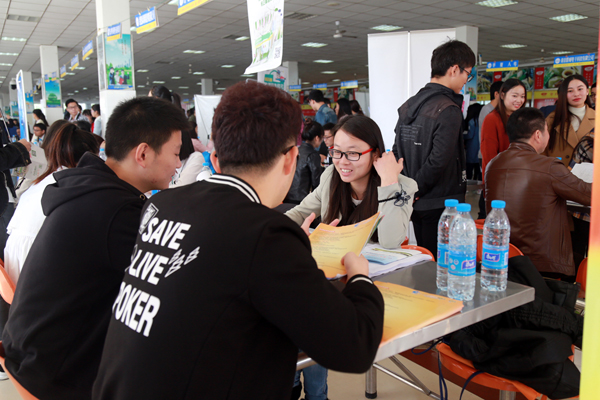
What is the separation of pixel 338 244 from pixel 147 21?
408 cm

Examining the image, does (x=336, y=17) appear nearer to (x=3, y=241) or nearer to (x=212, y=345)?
(x=3, y=241)

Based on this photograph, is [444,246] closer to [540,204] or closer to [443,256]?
[443,256]

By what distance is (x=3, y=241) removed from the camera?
3426 mm

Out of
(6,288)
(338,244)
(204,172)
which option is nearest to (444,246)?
(338,244)

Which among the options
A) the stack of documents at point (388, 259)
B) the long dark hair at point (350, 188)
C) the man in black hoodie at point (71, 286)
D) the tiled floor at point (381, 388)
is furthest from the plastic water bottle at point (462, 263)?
the tiled floor at point (381, 388)

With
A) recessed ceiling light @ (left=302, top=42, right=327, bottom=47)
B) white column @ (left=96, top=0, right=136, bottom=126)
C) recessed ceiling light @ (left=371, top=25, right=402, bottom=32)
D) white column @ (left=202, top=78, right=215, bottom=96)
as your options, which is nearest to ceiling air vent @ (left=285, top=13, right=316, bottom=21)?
recessed ceiling light @ (left=371, top=25, right=402, bottom=32)

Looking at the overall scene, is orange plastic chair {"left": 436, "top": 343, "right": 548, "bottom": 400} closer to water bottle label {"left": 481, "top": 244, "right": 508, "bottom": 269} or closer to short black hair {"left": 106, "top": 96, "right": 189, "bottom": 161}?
water bottle label {"left": 481, "top": 244, "right": 508, "bottom": 269}

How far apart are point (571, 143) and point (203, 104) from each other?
4.86 metres

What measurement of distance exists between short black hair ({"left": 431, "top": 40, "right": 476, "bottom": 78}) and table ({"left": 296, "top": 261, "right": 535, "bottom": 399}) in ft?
4.73

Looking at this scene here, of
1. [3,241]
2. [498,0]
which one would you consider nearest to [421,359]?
[3,241]

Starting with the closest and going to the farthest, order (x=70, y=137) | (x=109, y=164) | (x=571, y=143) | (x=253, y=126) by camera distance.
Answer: (x=253, y=126) < (x=109, y=164) < (x=70, y=137) < (x=571, y=143)

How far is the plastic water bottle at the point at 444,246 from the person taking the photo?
1312 mm

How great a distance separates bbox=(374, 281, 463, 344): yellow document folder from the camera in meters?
1.01

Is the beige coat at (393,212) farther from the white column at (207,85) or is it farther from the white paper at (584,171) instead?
the white column at (207,85)
